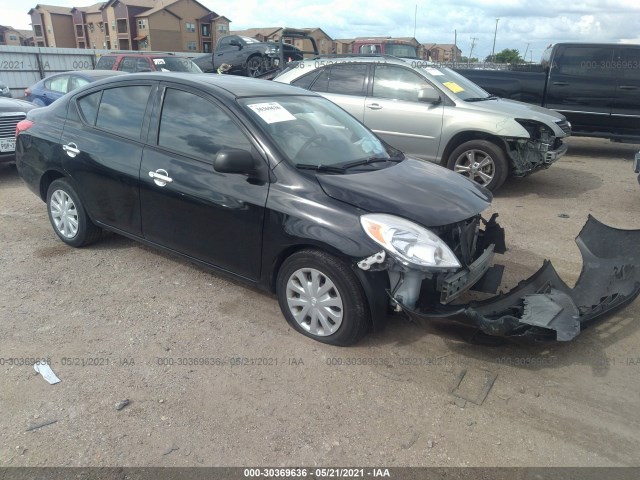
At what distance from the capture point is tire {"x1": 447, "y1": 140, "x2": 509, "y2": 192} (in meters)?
6.77

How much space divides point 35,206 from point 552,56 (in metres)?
9.39

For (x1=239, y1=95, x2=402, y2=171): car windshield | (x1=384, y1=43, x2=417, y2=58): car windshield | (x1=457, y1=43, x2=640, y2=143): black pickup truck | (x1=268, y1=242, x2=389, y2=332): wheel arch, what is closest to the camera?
(x1=268, y1=242, x2=389, y2=332): wheel arch

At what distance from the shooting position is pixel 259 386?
3010mm

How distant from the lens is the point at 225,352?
332 centimetres

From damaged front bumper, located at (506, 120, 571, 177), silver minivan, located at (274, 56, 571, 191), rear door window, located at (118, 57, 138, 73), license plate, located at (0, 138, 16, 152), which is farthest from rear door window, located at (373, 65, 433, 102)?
rear door window, located at (118, 57, 138, 73)

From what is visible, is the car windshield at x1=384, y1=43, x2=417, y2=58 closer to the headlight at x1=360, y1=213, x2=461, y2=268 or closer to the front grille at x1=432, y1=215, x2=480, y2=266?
the front grille at x1=432, y1=215, x2=480, y2=266

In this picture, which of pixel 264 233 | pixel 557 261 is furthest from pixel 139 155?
pixel 557 261

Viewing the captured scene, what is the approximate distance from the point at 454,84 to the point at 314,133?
4217mm

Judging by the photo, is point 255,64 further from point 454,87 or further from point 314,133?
point 314,133

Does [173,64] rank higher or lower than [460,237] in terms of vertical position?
higher

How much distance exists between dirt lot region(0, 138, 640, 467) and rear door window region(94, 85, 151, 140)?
126 cm

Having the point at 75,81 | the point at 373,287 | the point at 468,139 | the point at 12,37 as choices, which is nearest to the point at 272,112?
the point at 373,287

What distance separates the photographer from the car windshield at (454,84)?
23.3 ft

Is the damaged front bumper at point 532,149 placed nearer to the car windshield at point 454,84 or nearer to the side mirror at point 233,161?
the car windshield at point 454,84
